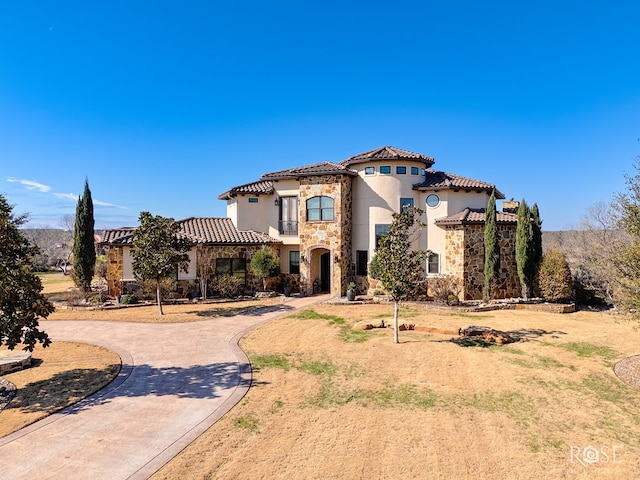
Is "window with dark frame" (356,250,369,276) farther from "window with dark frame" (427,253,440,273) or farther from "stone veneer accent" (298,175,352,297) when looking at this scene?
"window with dark frame" (427,253,440,273)

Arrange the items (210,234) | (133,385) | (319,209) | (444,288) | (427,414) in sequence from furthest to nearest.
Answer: (210,234)
(319,209)
(444,288)
(133,385)
(427,414)

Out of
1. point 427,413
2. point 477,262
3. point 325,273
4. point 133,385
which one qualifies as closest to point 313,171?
point 325,273

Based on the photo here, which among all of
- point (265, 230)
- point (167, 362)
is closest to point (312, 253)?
point (265, 230)

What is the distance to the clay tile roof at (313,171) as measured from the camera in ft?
82.9

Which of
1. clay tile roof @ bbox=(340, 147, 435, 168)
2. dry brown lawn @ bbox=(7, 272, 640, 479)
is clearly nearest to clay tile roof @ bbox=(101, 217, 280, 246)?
clay tile roof @ bbox=(340, 147, 435, 168)

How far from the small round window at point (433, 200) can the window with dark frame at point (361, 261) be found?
18.4 feet

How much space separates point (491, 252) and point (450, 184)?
538 cm

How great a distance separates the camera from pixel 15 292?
32.6 feet

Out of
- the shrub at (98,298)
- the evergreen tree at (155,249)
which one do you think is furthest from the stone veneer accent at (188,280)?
the evergreen tree at (155,249)

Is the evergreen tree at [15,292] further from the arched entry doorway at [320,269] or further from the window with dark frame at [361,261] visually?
the window with dark frame at [361,261]

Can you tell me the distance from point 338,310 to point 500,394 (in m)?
12.3

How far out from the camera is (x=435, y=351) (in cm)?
1334

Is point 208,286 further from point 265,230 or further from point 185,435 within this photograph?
point 185,435

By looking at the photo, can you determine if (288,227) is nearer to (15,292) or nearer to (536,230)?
(536,230)
